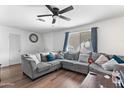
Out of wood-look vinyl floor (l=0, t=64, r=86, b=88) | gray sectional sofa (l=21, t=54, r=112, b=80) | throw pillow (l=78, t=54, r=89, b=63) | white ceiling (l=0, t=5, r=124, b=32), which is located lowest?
wood-look vinyl floor (l=0, t=64, r=86, b=88)

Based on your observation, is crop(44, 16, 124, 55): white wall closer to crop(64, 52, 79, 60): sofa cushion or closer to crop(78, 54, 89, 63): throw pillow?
crop(78, 54, 89, 63): throw pillow

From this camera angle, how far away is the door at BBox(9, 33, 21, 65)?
14.7 feet

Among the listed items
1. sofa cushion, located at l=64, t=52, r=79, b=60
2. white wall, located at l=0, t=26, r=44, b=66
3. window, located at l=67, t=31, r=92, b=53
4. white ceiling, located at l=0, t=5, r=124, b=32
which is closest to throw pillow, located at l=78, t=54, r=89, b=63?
sofa cushion, located at l=64, t=52, r=79, b=60

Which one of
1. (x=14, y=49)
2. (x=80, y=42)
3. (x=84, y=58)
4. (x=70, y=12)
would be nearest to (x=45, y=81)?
(x=84, y=58)

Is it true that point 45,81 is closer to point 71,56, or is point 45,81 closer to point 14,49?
point 71,56

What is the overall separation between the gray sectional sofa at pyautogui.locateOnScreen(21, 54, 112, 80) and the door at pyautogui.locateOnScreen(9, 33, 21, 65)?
1.81 m

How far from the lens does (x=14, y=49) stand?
A: 4.62 metres

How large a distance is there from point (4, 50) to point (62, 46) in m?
3.04

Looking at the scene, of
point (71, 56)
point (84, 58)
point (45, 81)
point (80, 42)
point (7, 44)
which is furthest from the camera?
point (80, 42)

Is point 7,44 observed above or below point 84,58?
above

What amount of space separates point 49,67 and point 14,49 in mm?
2676

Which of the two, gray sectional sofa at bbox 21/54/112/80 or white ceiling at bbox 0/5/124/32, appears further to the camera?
gray sectional sofa at bbox 21/54/112/80
